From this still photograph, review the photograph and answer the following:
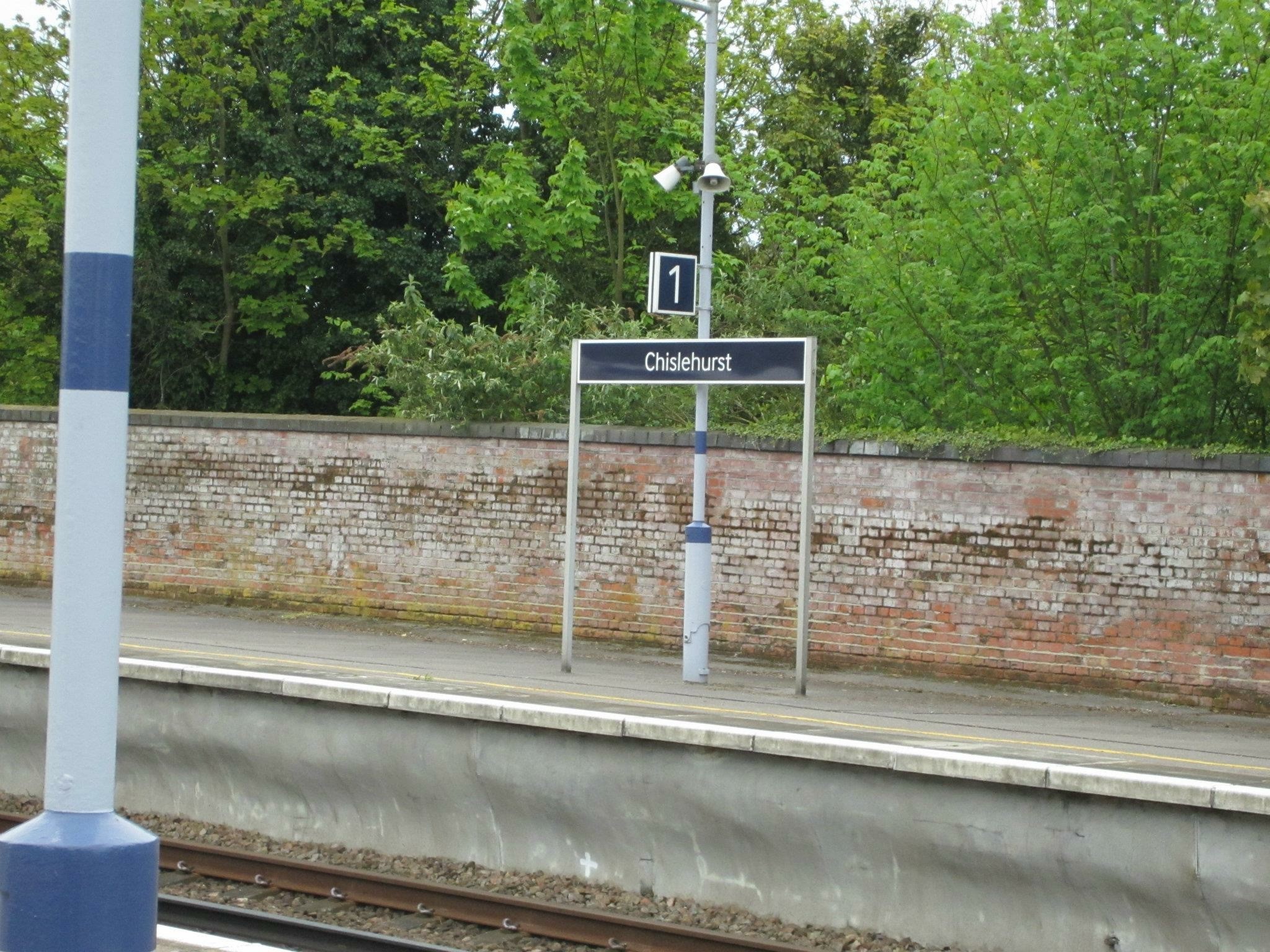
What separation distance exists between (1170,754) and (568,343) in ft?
30.5

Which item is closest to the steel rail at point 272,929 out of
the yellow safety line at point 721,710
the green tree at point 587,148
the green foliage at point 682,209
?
the yellow safety line at point 721,710

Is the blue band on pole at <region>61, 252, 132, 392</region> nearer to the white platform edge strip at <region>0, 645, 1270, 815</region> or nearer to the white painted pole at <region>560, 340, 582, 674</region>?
the white platform edge strip at <region>0, 645, 1270, 815</region>

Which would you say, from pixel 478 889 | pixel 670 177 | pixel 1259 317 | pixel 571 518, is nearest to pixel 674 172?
pixel 670 177

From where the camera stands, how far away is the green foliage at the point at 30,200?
25375 mm

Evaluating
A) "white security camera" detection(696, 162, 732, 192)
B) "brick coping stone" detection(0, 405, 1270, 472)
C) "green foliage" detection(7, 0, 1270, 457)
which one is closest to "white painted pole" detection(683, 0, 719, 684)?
"white security camera" detection(696, 162, 732, 192)

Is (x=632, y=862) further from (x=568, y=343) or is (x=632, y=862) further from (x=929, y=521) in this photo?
(x=568, y=343)

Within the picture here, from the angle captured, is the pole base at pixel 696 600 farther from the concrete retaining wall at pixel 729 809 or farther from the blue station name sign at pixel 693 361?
the concrete retaining wall at pixel 729 809

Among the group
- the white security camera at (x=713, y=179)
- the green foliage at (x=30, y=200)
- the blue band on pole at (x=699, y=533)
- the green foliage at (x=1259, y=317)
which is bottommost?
the blue band on pole at (x=699, y=533)

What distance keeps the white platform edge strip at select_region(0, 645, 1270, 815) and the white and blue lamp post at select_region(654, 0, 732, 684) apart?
3.56 meters

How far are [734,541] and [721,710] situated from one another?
4091 millimetres

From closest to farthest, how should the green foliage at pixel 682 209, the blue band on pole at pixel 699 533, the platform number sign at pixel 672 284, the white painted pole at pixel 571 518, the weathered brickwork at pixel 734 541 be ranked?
the weathered brickwork at pixel 734 541 < the blue band on pole at pixel 699 533 < the white painted pole at pixel 571 518 < the platform number sign at pixel 672 284 < the green foliage at pixel 682 209

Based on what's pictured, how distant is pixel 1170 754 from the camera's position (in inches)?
388

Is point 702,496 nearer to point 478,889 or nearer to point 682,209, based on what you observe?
point 478,889

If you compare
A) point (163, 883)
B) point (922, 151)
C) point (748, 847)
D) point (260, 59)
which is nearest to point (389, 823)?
point (163, 883)
